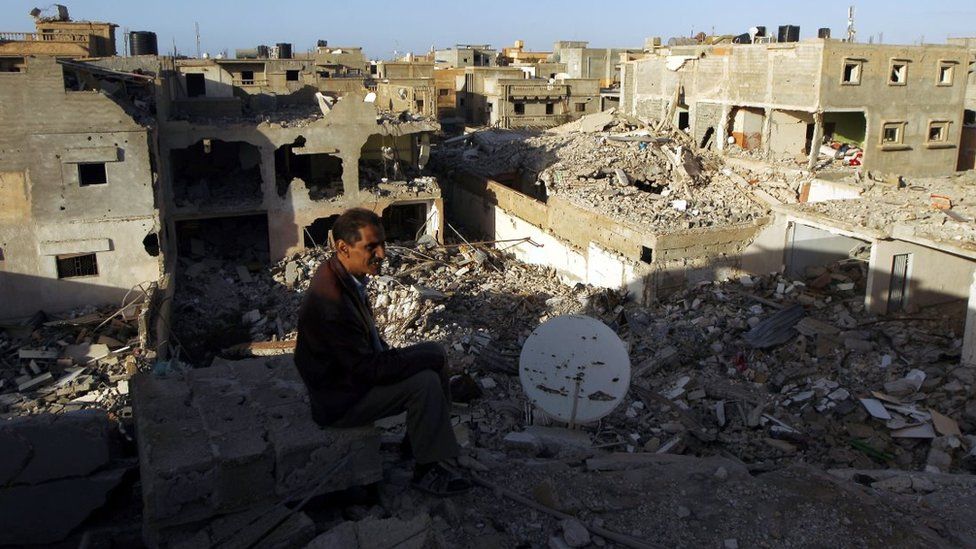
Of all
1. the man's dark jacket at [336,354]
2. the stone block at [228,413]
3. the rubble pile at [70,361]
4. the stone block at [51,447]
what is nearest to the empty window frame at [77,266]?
the rubble pile at [70,361]

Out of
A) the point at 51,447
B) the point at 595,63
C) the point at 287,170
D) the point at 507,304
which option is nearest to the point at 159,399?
the point at 51,447

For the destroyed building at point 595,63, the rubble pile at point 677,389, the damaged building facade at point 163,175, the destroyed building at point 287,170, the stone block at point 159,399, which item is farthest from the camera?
the destroyed building at point 595,63

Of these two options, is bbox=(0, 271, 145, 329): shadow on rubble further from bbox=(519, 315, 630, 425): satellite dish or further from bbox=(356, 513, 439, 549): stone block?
bbox=(356, 513, 439, 549): stone block

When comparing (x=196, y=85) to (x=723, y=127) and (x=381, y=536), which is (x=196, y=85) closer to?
(x=723, y=127)

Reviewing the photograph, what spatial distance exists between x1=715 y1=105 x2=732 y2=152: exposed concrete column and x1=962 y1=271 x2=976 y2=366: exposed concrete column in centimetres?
1594

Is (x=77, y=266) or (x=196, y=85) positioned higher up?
(x=196, y=85)

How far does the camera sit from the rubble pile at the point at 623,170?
19.4m

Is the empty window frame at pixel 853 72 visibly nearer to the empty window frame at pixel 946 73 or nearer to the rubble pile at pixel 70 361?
the empty window frame at pixel 946 73

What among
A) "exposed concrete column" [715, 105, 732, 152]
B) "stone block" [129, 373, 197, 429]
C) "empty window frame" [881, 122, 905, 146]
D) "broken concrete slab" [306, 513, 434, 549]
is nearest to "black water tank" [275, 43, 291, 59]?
"exposed concrete column" [715, 105, 732, 152]

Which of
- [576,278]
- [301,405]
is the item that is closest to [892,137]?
[576,278]

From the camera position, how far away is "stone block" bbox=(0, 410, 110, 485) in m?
4.52

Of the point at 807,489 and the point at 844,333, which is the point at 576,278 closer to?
the point at 844,333

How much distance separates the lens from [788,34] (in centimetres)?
2892

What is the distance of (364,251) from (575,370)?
352cm
